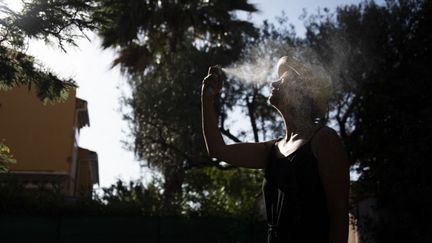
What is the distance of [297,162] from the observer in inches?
68.2

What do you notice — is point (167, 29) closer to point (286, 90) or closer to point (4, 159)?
point (4, 159)

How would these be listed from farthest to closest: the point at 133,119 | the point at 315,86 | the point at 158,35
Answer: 1. the point at 133,119
2. the point at 158,35
3. the point at 315,86

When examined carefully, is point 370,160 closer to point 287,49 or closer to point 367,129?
point 367,129

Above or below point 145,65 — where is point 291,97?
below

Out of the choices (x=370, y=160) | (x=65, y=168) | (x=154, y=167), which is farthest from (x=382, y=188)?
(x=65, y=168)

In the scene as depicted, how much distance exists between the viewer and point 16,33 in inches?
236

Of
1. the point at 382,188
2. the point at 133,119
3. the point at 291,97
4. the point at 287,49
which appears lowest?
the point at 291,97

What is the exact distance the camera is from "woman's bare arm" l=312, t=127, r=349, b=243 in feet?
5.31

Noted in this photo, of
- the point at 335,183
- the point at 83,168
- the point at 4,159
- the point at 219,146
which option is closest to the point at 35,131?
the point at 83,168

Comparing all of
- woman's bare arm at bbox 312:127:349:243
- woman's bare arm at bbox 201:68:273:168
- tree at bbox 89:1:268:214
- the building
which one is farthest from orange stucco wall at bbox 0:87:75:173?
woman's bare arm at bbox 312:127:349:243

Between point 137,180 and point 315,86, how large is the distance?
1469 cm

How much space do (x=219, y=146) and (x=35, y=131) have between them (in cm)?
1764

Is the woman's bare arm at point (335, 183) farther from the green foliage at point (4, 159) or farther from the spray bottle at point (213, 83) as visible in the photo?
the green foliage at point (4, 159)

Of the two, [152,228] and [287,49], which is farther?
[287,49]
